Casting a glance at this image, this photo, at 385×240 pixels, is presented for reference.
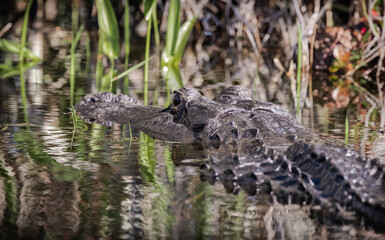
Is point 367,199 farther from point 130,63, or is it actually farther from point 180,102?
point 130,63

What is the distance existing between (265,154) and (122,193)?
2.47 ft

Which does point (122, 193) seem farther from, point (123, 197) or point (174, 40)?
point (174, 40)

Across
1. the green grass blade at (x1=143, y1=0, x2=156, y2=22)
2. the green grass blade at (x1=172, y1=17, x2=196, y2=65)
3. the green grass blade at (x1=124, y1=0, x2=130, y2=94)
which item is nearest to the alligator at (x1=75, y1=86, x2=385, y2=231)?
the green grass blade at (x1=143, y1=0, x2=156, y2=22)

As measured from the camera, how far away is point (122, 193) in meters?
3.34

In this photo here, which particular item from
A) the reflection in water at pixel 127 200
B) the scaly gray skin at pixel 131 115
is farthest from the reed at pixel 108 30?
the reflection in water at pixel 127 200

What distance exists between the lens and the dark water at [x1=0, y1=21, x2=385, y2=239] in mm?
2822

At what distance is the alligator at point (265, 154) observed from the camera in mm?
3168

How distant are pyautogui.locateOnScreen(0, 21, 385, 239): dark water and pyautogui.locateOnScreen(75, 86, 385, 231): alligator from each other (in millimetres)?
113

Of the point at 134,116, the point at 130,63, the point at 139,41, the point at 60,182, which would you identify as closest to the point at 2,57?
the point at 130,63

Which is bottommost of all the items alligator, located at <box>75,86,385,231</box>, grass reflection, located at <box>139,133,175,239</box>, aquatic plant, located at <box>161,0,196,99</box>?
grass reflection, located at <box>139,133,175,239</box>

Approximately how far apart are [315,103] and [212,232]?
3896 millimetres

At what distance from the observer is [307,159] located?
3357mm

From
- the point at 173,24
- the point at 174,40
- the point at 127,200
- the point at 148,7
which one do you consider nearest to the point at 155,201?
the point at 127,200

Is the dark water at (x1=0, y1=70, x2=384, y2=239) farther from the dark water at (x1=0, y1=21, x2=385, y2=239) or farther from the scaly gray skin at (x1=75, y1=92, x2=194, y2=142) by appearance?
the scaly gray skin at (x1=75, y1=92, x2=194, y2=142)
